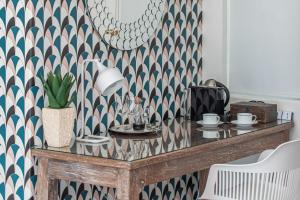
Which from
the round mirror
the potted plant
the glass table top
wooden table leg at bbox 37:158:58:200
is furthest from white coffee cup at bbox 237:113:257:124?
wooden table leg at bbox 37:158:58:200

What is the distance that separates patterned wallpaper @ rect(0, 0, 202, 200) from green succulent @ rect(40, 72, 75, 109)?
0.07m

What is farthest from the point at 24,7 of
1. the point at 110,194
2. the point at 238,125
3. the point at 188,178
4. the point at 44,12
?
the point at 188,178

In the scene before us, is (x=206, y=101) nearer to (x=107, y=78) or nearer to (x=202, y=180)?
(x=202, y=180)

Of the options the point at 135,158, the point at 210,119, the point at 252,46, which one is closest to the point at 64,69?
the point at 135,158

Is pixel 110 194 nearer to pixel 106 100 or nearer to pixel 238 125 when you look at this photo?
pixel 106 100

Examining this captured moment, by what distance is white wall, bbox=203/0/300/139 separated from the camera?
3764 millimetres

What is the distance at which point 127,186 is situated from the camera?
8.11 feet

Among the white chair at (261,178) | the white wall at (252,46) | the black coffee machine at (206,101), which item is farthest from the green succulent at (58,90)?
the white wall at (252,46)

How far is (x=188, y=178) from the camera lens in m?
3.88

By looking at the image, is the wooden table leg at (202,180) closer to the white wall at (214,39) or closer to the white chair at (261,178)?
the white wall at (214,39)

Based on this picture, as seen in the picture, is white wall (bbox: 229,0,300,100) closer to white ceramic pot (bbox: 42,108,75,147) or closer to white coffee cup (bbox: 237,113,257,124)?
white coffee cup (bbox: 237,113,257,124)

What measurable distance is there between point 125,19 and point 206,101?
29.2 inches

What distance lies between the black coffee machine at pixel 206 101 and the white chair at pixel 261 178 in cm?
75

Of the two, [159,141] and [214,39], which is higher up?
[214,39]
